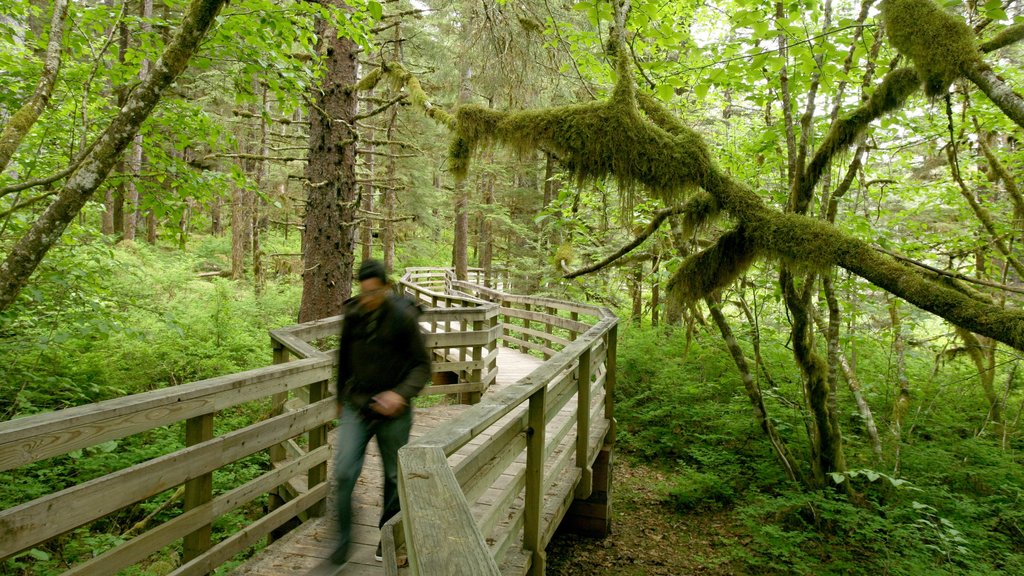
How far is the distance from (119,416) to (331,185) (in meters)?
5.09

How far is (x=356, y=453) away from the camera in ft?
11.1

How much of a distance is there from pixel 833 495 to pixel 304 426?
6009 mm

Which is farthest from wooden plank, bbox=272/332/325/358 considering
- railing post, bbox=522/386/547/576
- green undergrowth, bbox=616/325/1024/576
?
green undergrowth, bbox=616/325/1024/576

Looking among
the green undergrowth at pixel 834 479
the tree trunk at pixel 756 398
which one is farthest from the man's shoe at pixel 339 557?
the tree trunk at pixel 756 398

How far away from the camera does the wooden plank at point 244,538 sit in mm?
2932

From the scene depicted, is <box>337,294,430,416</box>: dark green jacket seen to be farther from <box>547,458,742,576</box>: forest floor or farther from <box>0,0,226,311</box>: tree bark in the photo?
<box>547,458,742,576</box>: forest floor

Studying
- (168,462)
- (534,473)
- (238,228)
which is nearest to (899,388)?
(534,473)

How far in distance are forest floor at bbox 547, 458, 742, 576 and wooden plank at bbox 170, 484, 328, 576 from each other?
108 inches

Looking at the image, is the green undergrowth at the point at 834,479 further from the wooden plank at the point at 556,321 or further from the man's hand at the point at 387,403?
the man's hand at the point at 387,403

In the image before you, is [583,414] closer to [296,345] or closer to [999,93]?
[296,345]

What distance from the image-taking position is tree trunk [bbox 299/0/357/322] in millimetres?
7148

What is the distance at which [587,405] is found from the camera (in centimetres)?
496

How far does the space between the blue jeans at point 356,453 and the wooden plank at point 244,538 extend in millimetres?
552

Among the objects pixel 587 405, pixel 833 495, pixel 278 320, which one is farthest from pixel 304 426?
pixel 278 320
